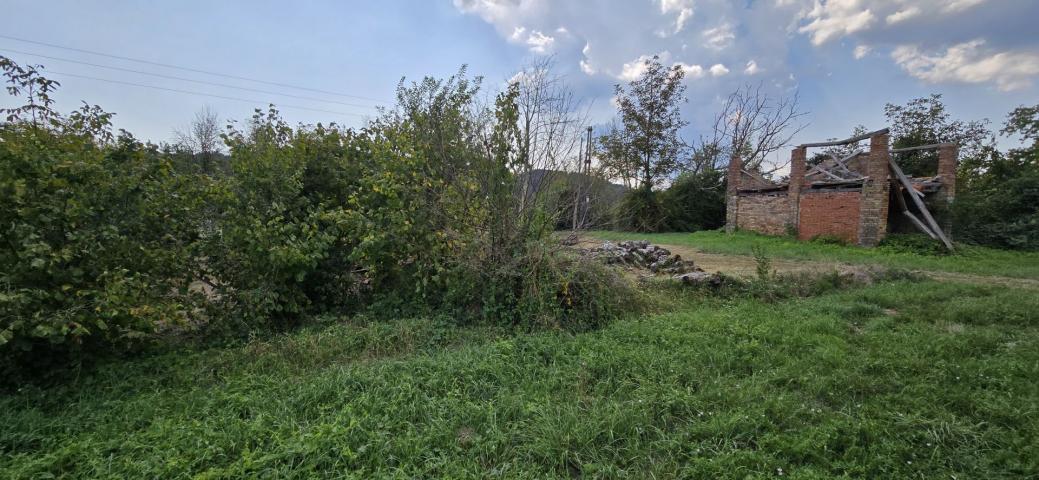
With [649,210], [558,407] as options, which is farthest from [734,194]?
[558,407]

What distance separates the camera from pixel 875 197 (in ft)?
37.2

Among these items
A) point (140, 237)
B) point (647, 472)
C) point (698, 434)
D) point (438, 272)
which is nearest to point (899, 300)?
point (698, 434)

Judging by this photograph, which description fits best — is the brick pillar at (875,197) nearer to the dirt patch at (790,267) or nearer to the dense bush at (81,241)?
the dirt patch at (790,267)

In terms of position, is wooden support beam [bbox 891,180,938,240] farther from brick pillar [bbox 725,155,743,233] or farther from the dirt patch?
brick pillar [bbox 725,155,743,233]

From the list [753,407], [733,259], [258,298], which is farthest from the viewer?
[733,259]

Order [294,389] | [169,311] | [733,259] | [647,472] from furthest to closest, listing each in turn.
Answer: [733,259]
[169,311]
[294,389]
[647,472]

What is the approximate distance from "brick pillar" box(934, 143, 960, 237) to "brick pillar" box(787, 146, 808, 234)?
3170mm

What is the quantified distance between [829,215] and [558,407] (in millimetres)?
13438

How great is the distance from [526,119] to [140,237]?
3.96 m

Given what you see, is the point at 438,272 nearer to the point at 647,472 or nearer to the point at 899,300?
the point at 647,472

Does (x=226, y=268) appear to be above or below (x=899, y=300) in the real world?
above

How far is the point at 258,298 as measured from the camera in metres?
4.35

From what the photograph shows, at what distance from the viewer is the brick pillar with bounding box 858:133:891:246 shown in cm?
1115

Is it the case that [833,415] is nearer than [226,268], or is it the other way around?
[833,415]
